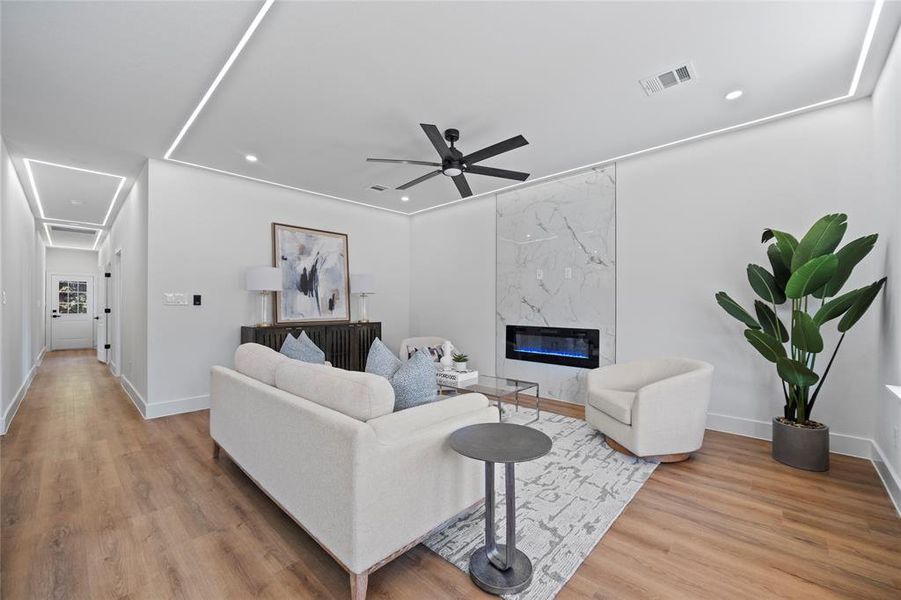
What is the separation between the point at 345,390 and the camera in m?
1.77

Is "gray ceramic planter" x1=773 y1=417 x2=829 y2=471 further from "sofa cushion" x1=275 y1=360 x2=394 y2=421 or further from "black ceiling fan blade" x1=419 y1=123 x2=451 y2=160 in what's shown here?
"black ceiling fan blade" x1=419 y1=123 x2=451 y2=160

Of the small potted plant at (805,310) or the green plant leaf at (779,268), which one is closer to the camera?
the small potted plant at (805,310)

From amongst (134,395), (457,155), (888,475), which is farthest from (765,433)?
(134,395)

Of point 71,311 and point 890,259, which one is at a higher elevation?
point 890,259

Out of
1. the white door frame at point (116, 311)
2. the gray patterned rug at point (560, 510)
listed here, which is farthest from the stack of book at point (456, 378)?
the white door frame at point (116, 311)

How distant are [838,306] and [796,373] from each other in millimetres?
521

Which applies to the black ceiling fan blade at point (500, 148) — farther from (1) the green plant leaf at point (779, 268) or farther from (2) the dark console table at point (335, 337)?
(2) the dark console table at point (335, 337)

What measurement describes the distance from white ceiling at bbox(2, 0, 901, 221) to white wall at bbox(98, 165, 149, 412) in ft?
2.69

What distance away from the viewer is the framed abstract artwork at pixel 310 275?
4961 millimetres

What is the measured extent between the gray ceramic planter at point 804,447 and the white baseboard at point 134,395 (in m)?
5.72

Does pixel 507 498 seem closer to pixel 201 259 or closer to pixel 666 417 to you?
pixel 666 417

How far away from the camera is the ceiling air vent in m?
2.53

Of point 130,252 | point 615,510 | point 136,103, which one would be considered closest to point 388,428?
point 615,510

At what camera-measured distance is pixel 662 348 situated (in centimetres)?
390
